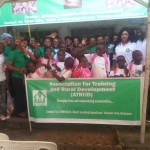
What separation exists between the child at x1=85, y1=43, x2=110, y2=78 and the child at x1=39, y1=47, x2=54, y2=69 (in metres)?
0.75

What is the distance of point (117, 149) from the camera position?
4.45 metres

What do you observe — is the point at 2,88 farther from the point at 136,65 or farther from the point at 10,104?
the point at 136,65

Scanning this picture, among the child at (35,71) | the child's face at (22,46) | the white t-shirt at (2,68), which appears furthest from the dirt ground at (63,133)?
the child's face at (22,46)

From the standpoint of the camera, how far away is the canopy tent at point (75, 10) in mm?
5622

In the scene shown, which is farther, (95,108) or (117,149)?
(95,108)

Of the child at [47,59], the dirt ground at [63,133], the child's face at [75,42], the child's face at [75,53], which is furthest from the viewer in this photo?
the child's face at [75,42]

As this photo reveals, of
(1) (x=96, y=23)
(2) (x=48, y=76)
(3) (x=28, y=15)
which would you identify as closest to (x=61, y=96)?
(2) (x=48, y=76)

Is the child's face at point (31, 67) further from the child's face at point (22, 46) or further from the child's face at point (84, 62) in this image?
the child's face at point (84, 62)

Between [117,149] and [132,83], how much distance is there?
3.54 feet

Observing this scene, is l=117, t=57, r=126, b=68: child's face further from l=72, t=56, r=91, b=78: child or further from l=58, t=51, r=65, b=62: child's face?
l=58, t=51, r=65, b=62: child's face

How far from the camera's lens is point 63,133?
5.21m

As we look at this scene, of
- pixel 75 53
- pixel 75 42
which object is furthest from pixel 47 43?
pixel 75 53

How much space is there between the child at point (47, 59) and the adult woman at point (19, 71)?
23 centimetres

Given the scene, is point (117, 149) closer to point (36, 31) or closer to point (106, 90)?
point (106, 90)
